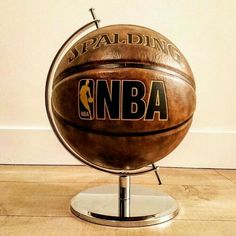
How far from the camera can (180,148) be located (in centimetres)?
184

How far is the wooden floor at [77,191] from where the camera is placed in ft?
3.27

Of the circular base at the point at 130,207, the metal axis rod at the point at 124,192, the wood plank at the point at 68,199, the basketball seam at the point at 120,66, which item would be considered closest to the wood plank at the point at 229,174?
the wood plank at the point at 68,199

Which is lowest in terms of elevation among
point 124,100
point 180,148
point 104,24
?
point 180,148

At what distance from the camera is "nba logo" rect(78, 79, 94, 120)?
966 mm

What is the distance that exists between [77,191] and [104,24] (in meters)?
0.82

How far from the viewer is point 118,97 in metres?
0.95

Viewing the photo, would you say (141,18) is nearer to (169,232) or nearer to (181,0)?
(181,0)

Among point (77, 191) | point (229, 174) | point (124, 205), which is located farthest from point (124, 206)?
point (229, 174)

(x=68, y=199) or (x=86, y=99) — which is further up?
(x=86, y=99)

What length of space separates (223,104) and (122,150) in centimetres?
100

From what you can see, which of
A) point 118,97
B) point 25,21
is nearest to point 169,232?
point 118,97

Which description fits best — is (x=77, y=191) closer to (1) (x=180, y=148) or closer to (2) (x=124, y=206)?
(2) (x=124, y=206)

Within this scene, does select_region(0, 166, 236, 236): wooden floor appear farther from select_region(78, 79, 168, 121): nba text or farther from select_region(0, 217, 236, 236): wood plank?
select_region(78, 79, 168, 121): nba text

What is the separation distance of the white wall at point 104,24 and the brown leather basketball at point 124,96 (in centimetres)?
79
